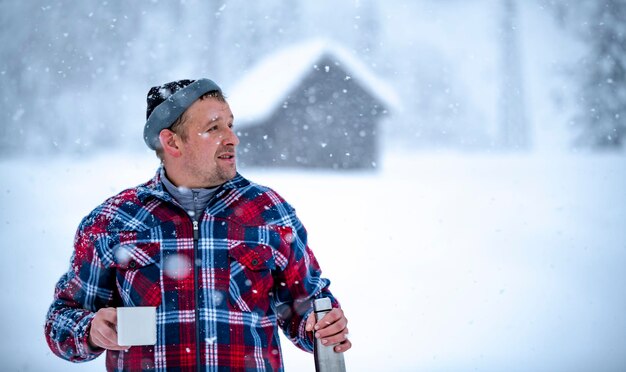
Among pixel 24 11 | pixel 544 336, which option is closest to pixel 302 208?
pixel 544 336

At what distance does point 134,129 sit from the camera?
11961mm

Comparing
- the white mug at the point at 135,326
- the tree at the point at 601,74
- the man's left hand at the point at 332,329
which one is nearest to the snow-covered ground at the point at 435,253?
the tree at the point at 601,74

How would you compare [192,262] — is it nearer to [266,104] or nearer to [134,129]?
[266,104]

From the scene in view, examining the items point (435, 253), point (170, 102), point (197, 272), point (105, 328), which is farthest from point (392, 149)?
point (105, 328)

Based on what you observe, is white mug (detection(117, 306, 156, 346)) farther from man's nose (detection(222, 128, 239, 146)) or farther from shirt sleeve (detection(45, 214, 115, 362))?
man's nose (detection(222, 128, 239, 146))

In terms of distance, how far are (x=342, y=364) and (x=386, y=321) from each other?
459cm

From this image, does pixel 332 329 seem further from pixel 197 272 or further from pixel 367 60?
pixel 367 60

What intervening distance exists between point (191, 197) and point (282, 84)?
9.57 metres

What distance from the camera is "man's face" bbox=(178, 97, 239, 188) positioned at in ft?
6.64

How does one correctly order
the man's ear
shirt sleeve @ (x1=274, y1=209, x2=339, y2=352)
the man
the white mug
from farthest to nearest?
the man's ear
shirt sleeve @ (x1=274, y1=209, x2=339, y2=352)
the man
the white mug

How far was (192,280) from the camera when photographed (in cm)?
188

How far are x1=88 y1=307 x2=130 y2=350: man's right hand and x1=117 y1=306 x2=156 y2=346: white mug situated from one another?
0.24 ft

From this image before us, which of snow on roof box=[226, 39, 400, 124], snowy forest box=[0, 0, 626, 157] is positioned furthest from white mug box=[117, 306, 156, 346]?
snowy forest box=[0, 0, 626, 157]

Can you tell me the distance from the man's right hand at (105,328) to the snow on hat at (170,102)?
2.21 feet
